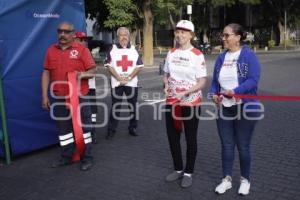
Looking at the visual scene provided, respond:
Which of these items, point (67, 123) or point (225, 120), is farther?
point (67, 123)

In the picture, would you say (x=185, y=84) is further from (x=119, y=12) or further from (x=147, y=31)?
(x=147, y=31)

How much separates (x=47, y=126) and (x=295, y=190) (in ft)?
12.4

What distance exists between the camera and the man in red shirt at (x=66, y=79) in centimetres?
571

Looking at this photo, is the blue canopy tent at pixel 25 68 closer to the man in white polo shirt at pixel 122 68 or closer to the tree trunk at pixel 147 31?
the man in white polo shirt at pixel 122 68

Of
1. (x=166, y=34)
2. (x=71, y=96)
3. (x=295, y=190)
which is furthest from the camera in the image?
(x=166, y=34)

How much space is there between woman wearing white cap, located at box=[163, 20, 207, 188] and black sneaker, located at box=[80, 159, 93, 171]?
1390 mm

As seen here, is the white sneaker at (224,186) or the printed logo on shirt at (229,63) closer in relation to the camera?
the printed logo on shirt at (229,63)

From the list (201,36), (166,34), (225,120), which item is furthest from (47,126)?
(166,34)

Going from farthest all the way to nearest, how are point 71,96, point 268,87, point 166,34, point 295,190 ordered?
point 166,34 < point 268,87 < point 71,96 < point 295,190

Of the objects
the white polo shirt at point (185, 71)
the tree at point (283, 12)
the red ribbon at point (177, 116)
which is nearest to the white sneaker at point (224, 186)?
the red ribbon at point (177, 116)

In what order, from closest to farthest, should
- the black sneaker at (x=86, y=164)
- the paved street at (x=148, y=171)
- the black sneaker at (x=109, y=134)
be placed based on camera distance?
the paved street at (x=148, y=171) → the black sneaker at (x=86, y=164) → the black sneaker at (x=109, y=134)

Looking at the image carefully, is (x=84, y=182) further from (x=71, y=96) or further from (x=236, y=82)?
(x=236, y=82)

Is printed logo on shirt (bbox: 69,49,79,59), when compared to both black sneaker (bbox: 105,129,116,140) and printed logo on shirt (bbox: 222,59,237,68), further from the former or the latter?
black sneaker (bbox: 105,129,116,140)

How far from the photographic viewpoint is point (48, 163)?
6.27 meters
